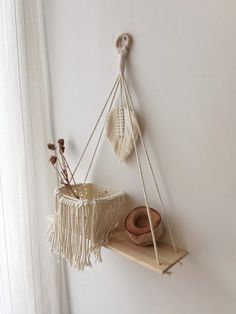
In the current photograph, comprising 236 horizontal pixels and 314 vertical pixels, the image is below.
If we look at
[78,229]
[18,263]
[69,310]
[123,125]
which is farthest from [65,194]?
[69,310]

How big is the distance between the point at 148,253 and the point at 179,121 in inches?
13.3

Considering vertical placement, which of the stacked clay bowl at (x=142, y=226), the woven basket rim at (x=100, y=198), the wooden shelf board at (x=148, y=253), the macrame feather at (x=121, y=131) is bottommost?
the wooden shelf board at (x=148, y=253)

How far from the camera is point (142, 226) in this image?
2.16ft

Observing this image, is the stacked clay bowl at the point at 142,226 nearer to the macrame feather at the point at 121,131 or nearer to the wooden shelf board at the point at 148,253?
the wooden shelf board at the point at 148,253

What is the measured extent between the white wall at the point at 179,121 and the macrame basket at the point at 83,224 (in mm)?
98

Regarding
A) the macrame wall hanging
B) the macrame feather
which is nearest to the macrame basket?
the macrame wall hanging

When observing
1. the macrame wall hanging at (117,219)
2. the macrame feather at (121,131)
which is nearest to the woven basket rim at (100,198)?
the macrame wall hanging at (117,219)

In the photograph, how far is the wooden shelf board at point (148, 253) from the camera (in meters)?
0.56

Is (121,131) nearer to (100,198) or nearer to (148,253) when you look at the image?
(100,198)

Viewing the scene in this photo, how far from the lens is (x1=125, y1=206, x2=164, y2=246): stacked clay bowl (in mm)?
619

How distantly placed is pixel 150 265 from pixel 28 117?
2.25 feet

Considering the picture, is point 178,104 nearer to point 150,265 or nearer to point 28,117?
point 150,265

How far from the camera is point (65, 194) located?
759mm

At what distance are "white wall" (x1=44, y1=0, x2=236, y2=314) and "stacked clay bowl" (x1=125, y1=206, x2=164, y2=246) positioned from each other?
4 cm
